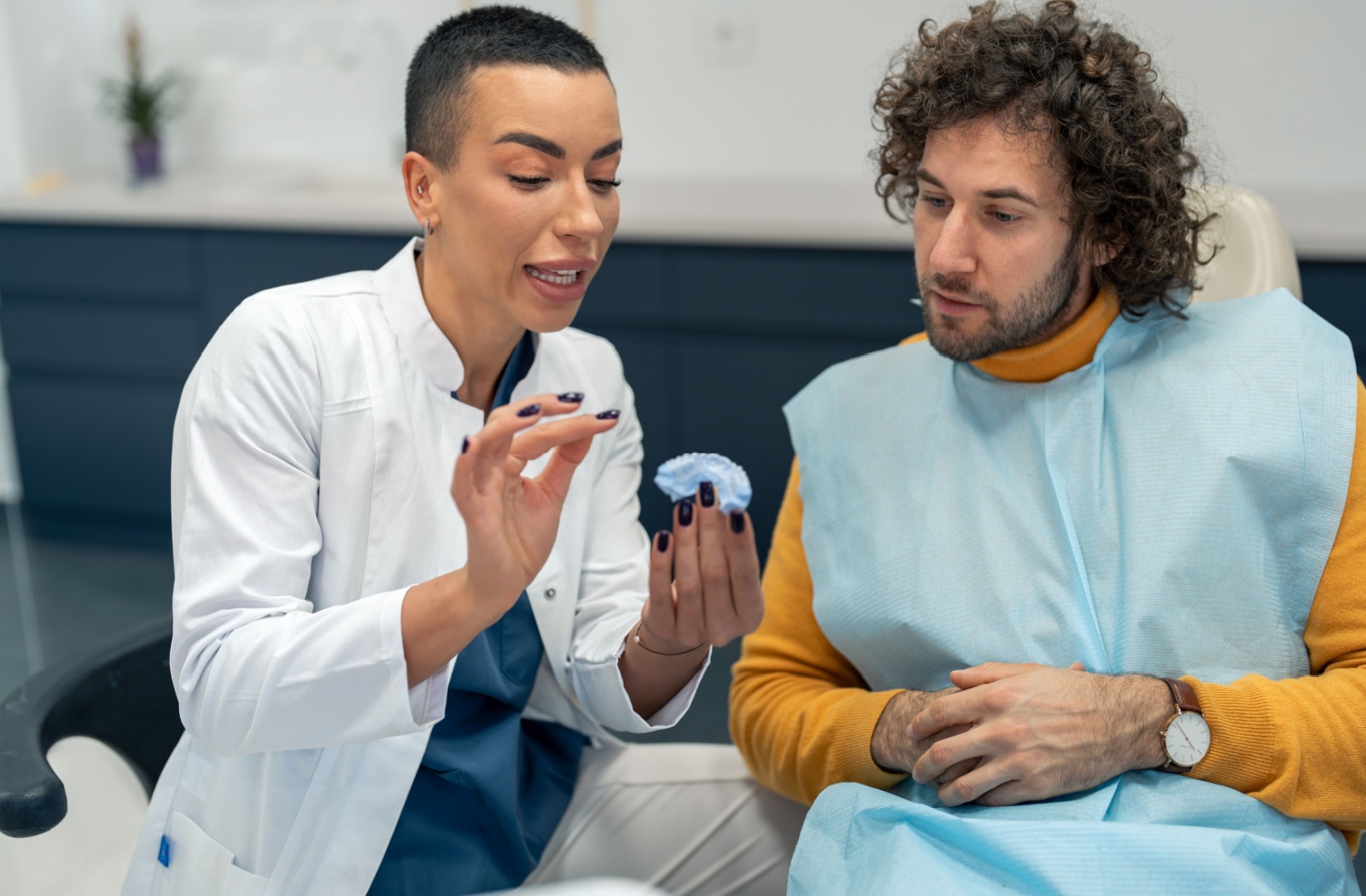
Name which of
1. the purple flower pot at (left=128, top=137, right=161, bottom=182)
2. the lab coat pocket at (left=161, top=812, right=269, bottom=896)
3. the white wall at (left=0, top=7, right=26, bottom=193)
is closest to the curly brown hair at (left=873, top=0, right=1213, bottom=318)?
the lab coat pocket at (left=161, top=812, right=269, bottom=896)

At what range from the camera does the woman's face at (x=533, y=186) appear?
1250 millimetres

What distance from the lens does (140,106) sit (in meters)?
3.66

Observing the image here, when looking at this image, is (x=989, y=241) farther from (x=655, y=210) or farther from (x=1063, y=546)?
(x=655, y=210)

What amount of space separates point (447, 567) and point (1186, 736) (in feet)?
2.34

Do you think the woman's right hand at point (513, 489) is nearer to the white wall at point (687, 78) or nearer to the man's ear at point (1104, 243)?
the man's ear at point (1104, 243)

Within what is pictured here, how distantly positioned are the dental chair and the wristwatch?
0.54m

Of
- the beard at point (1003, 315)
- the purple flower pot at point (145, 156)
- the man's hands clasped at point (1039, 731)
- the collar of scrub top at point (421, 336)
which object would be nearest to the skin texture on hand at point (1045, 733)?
the man's hands clasped at point (1039, 731)

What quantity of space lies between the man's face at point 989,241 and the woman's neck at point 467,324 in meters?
0.45

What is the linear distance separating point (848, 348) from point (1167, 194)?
1389 millimetres

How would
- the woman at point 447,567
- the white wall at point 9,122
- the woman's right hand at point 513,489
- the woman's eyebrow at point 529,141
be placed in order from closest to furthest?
the woman's right hand at point 513,489
the woman at point 447,567
the woman's eyebrow at point 529,141
the white wall at point 9,122

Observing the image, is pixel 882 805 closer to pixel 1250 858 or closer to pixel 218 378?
pixel 1250 858

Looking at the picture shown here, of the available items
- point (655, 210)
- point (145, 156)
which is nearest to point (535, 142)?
point (655, 210)

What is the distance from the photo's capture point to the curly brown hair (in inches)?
54.4

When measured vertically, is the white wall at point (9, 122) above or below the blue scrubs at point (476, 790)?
above
